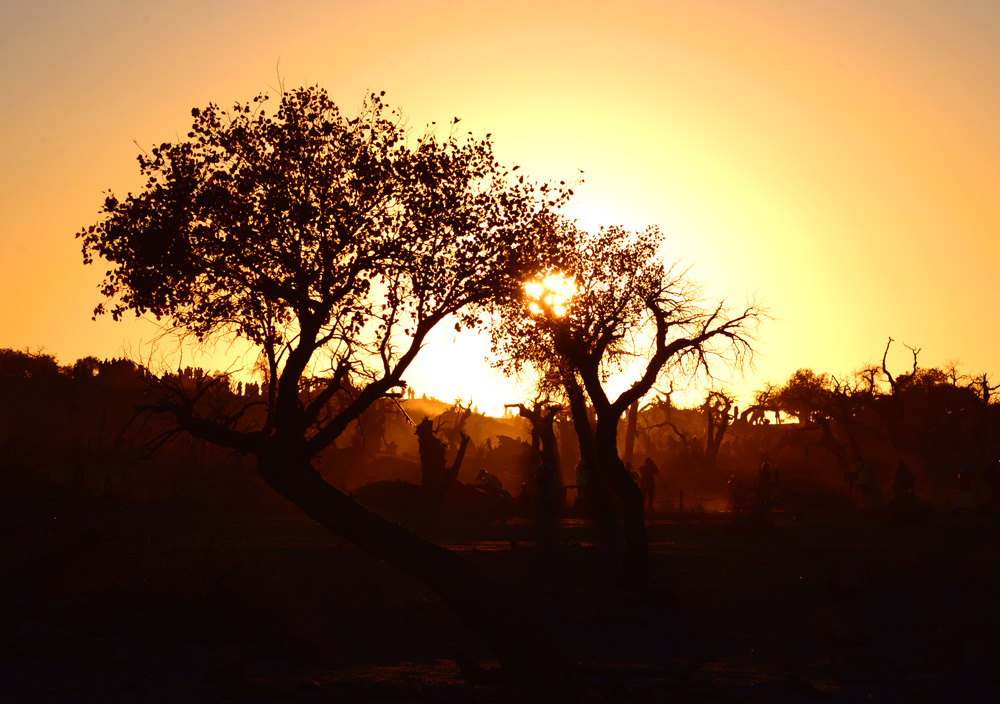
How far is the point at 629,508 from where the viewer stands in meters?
17.0

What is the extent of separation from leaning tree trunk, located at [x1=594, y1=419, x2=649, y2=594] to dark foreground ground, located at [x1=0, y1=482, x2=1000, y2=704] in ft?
1.98

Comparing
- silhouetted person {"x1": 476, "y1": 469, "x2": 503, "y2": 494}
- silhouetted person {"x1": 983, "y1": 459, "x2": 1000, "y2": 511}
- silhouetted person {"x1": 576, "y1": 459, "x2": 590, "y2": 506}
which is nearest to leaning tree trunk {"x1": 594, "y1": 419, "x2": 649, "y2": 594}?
silhouetted person {"x1": 576, "y1": 459, "x2": 590, "y2": 506}

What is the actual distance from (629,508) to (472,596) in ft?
25.7

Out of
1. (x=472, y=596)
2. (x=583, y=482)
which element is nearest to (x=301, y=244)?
(x=472, y=596)

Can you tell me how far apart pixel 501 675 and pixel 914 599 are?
962 centimetres

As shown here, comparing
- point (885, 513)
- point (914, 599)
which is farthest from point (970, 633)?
point (885, 513)

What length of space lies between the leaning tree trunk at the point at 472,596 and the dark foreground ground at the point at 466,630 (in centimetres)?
104

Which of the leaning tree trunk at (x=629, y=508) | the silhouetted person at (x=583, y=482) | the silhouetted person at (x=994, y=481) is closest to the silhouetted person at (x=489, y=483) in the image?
the silhouetted person at (x=583, y=482)

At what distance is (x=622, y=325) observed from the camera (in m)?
18.3

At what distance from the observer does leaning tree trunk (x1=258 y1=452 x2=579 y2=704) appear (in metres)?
9.59

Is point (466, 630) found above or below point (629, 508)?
below

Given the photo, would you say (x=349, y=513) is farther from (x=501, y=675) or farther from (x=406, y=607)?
(x=406, y=607)

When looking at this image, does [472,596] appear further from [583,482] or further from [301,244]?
[583,482]

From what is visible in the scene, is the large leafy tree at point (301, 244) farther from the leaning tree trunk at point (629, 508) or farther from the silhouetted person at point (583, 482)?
the silhouetted person at point (583, 482)
